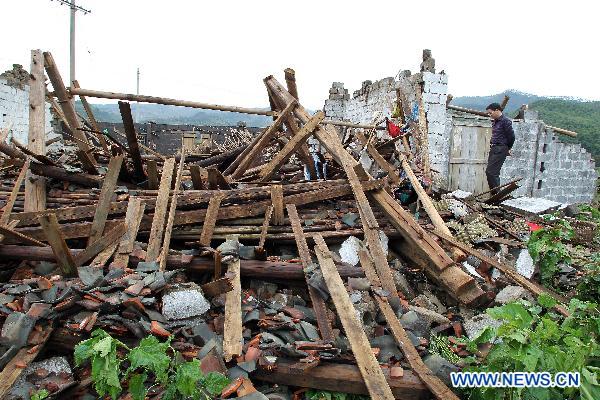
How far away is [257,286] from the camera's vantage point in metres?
3.57

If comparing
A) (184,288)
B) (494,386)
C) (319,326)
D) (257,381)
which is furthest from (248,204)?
(494,386)

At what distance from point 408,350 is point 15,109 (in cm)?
1464

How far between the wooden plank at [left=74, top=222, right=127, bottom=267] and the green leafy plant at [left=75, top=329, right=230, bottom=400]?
134 centimetres

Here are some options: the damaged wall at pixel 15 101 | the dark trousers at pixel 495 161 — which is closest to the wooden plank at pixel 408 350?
the dark trousers at pixel 495 161

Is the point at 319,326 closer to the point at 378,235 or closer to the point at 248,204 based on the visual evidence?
the point at 378,235

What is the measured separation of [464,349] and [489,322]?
1.31 feet

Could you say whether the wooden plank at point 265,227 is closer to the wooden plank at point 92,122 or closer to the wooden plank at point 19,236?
the wooden plank at point 19,236

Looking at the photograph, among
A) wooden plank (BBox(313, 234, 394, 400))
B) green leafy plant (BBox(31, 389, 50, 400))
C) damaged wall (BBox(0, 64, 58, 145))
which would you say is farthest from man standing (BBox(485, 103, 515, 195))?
damaged wall (BBox(0, 64, 58, 145))

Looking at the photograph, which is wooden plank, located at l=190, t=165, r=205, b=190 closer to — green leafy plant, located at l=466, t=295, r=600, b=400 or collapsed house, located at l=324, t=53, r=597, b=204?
green leafy plant, located at l=466, t=295, r=600, b=400

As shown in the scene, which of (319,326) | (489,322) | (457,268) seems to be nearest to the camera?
(319,326)

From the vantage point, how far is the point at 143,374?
231cm

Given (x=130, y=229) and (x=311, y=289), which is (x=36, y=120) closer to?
(x=130, y=229)

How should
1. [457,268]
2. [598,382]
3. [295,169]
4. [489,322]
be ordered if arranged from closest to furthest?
1. [598,382]
2. [489,322]
3. [457,268]
4. [295,169]

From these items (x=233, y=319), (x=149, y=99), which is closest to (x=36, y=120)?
(x=149, y=99)
